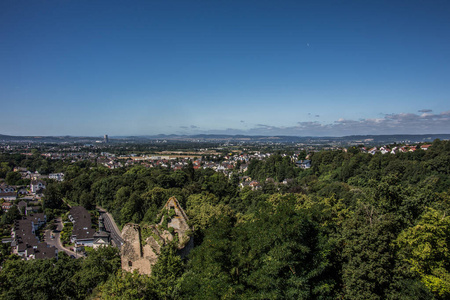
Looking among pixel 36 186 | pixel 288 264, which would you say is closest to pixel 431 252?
pixel 288 264

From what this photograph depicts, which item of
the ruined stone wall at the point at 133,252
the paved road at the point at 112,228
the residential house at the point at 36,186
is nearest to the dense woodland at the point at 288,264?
the ruined stone wall at the point at 133,252

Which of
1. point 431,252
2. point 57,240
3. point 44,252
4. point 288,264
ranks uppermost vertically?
point 288,264

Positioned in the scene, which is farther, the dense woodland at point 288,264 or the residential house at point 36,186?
the residential house at point 36,186

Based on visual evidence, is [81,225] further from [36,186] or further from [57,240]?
[36,186]

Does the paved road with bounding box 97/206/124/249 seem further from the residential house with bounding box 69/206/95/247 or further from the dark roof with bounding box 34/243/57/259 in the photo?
the dark roof with bounding box 34/243/57/259

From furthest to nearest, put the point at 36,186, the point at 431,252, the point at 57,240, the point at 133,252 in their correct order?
the point at 36,186
the point at 57,240
the point at 431,252
the point at 133,252

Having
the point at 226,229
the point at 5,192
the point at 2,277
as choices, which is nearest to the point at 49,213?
the point at 5,192

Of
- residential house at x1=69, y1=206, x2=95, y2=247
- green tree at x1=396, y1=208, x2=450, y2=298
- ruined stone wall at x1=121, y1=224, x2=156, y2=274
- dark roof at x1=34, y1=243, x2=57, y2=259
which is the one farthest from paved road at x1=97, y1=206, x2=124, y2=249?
green tree at x1=396, y1=208, x2=450, y2=298

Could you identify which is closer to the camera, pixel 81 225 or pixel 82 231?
pixel 82 231

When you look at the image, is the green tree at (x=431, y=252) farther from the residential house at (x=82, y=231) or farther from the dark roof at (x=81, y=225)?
the dark roof at (x=81, y=225)
